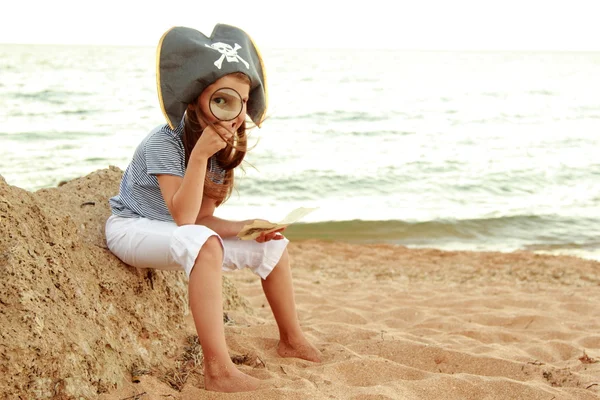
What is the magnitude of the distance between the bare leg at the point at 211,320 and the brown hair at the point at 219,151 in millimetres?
497

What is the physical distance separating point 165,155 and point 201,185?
0.78ft

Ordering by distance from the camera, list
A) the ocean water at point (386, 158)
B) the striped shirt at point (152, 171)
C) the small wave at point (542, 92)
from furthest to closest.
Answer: the small wave at point (542, 92), the ocean water at point (386, 158), the striped shirt at point (152, 171)

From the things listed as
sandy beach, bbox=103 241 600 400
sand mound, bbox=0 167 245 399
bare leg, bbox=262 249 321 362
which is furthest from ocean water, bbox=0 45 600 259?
sandy beach, bbox=103 241 600 400

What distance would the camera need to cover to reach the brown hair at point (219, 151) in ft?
9.31

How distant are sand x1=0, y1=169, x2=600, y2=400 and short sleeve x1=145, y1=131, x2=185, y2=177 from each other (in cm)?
47

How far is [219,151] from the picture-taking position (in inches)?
117

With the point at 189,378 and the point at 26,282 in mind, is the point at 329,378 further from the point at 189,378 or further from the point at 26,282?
the point at 26,282

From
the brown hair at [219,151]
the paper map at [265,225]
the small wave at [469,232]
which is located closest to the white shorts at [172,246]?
the paper map at [265,225]

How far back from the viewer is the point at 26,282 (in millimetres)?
2352

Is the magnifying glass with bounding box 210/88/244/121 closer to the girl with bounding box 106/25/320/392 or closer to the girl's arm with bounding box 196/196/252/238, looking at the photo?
the girl with bounding box 106/25/320/392

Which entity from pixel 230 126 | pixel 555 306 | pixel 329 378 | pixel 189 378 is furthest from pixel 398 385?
pixel 555 306

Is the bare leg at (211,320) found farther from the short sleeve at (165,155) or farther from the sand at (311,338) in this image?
the short sleeve at (165,155)

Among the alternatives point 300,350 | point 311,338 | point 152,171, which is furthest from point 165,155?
point 311,338

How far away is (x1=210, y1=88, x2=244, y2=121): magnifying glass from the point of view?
2.75m
